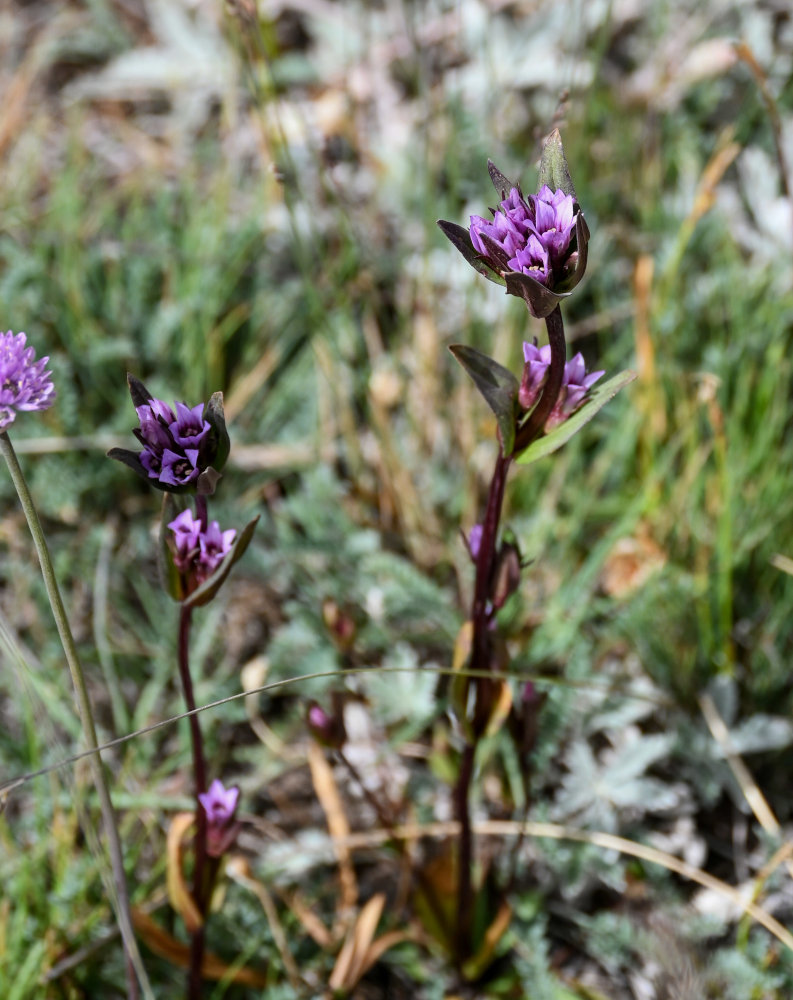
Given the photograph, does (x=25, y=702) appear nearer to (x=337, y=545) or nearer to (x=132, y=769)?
(x=132, y=769)

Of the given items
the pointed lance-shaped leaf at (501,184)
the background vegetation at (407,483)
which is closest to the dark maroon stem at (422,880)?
the background vegetation at (407,483)

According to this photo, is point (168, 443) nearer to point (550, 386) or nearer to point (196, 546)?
point (196, 546)

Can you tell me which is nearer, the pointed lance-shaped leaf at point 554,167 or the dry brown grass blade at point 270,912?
the pointed lance-shaped leaf at point 554,167

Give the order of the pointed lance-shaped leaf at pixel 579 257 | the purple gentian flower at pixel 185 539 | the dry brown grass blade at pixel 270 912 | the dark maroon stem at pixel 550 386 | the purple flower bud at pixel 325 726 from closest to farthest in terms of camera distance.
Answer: the pointed lance-shaped leaf at pixel 579 257
the dark maroon stem at pixel 550 386
the purple gentian flower at pixel 185 539
the purple flower bud at pixel 325 726
the dry brown grass blade at pixel 270 912

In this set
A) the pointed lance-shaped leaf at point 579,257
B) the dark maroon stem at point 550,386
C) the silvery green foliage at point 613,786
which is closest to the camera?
the pointed lance-shaped leaf at point 579,257

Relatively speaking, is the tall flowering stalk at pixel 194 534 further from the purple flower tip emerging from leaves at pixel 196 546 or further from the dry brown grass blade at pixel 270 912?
the dry brown grass blade at pixel 270 912

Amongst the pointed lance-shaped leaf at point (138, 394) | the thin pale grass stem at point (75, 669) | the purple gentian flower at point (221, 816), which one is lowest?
the purple gentian flower at point (221, 816)

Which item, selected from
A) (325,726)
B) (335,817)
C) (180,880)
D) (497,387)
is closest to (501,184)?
(497,387)
